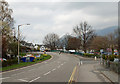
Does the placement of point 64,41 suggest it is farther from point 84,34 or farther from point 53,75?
point 53,75

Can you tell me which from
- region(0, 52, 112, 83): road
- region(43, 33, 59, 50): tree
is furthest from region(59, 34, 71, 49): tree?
region(0, 52, 112, 83): road

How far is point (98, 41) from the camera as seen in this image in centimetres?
5700

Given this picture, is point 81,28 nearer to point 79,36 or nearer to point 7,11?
point 79,36

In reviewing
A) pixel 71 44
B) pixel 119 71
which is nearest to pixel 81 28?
pixel 71 44

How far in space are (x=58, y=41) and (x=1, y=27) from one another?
78124 mm

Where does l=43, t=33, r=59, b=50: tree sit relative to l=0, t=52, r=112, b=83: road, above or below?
above

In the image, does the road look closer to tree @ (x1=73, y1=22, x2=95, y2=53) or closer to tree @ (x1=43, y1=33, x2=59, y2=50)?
tree @ (x1=73, y1=22, x2=95, y2=53)

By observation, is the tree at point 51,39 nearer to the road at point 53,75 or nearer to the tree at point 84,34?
the tree at point 84,34

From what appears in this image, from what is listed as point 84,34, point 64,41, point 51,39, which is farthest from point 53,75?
point 64,41

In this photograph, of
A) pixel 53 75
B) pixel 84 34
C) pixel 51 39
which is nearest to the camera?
pixel 53 75

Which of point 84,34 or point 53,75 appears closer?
point 53,75

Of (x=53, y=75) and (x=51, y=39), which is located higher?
(x=51, y=39)

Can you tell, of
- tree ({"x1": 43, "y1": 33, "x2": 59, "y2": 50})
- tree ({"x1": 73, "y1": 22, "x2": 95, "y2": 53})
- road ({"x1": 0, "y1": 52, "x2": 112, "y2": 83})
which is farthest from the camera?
tree ({"x1": 43, "y1": 33, "x2": 59, "y2": 50})

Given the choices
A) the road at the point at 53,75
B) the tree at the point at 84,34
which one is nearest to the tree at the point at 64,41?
the tree at the point at 84,34
